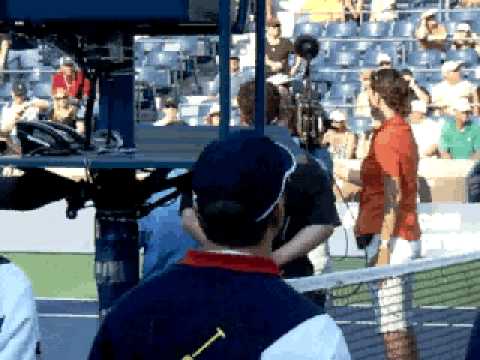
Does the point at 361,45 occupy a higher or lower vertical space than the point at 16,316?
lower

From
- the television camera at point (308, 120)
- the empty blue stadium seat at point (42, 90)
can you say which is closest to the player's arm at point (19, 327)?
the television camera at point (308, 120)

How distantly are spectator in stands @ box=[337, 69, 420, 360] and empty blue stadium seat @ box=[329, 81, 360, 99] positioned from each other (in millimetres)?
9894

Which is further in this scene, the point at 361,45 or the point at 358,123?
the point at 361,45

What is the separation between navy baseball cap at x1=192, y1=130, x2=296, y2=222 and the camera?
2.44 metres

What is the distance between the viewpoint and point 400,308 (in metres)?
6.64

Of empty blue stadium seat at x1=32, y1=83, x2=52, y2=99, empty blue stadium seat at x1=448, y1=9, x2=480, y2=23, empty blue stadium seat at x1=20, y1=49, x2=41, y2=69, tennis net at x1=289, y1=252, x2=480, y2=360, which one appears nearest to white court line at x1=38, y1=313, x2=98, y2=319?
tennis net at x1=289, y1=252, x2=480, y2=360

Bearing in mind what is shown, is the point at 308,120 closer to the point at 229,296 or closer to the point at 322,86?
the point at 229,296

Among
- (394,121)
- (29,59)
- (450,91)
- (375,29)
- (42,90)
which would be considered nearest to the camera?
(394,121)

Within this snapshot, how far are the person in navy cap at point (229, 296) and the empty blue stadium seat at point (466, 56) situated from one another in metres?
14.9

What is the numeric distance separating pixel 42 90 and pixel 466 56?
200 inches

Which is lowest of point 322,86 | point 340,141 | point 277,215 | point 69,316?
point 69,316

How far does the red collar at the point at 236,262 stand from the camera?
2.43 meters

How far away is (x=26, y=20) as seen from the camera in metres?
4.13

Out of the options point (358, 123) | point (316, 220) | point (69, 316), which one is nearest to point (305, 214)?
point (316, 220)
